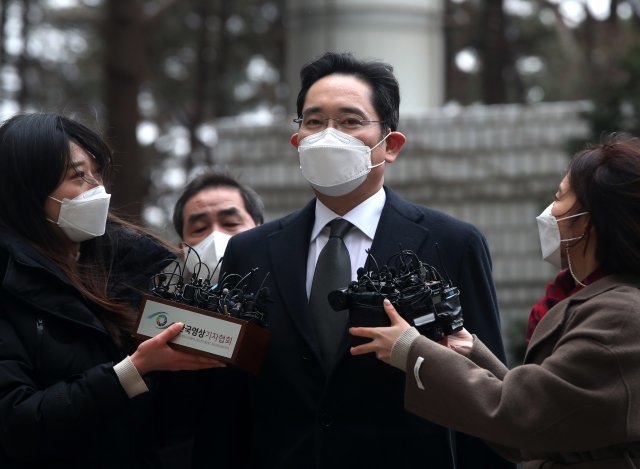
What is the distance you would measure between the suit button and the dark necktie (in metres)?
0.17

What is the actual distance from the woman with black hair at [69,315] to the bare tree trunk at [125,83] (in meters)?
8.17

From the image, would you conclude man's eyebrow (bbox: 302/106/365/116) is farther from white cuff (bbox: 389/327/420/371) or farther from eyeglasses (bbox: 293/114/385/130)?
white cuff (bbox: 389/327/420/371)

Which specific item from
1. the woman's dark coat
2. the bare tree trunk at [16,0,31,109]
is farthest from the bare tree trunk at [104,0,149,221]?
the woman's dark coat

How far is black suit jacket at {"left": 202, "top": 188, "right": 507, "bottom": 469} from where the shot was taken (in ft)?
14.0

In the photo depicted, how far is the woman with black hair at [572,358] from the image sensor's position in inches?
143

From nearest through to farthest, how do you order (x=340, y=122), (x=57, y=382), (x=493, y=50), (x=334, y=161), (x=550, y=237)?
(x=550, y=237)
(x=57, y=382)
(x=334, y=161)
(x=340, y=122)
(x=493, y=50)

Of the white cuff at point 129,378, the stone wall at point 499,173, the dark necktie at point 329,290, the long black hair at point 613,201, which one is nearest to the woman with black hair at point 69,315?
the white cuff at point 129,378

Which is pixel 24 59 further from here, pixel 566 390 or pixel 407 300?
pixel 566 390

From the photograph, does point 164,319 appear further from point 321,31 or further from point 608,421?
point 321,31

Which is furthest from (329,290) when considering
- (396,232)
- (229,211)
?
(229,211)

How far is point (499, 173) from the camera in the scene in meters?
11.8

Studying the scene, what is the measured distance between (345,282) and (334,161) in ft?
1.43

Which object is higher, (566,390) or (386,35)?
(386,35)

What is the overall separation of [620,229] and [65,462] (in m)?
2.04
